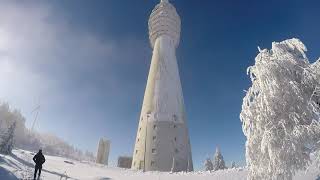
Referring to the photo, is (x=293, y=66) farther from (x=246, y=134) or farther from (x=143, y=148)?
(x=143, y=148)

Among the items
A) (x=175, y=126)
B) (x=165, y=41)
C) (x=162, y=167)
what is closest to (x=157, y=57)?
(x=165, y=41)

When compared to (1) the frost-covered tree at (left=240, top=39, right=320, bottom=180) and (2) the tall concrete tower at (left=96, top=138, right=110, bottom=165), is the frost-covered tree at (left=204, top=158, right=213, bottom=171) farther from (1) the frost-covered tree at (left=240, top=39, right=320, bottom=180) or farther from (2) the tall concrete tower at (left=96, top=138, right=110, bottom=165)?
(1) the frost-covered tree at (left=240, top=39, right=320, bottom=180)

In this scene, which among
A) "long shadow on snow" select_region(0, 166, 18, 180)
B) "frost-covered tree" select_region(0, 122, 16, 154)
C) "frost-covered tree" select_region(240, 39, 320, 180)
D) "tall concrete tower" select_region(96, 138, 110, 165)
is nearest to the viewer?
"frost-covered tree" select_region(240, 39, 320, 180)

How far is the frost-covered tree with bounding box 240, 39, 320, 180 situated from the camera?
15.1 metres

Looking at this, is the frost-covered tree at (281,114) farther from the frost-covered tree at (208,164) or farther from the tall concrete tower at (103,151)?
the frost-covered tree at (208,164)

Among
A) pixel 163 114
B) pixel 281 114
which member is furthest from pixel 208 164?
pixel 281 114

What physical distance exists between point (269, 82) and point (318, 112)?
116 inches

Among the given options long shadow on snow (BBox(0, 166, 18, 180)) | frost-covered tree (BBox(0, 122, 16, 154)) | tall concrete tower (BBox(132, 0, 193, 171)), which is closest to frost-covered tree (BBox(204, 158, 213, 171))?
tall concrete tower (BBox(132, 0, 193, 171))

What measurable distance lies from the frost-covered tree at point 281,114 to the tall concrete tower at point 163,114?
22.6 meters

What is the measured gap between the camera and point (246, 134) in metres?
16.7

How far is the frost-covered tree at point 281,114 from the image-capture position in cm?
1506

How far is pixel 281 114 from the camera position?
15.9 m

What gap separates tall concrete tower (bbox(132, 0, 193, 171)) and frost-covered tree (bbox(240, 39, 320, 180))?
889 inches

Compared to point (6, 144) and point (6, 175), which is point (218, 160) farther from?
point (6, 175)
